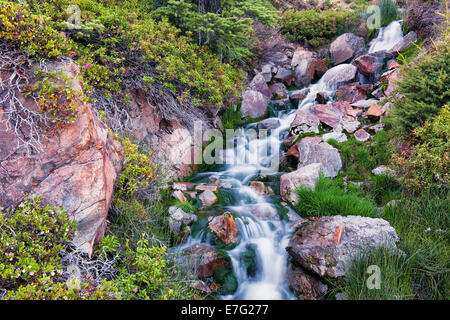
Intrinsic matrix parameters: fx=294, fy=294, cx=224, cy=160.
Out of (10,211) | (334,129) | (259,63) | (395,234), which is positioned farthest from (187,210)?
(259,63)

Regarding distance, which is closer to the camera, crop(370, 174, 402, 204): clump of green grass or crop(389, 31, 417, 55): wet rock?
crop(370, 174, 402, 204): clump of green grass

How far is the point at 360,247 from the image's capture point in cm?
413

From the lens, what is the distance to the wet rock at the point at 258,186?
668 cm

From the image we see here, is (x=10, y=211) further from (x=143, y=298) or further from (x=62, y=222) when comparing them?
(x=143, y=298)

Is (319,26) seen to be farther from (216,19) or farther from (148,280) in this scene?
(148,280)

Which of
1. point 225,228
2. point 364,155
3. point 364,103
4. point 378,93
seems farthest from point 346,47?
point 225,228

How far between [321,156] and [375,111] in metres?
2.11

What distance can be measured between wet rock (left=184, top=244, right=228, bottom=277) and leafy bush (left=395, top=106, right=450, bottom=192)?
365 centimetres

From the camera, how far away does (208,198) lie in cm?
621

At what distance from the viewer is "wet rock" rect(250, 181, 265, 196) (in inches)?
263

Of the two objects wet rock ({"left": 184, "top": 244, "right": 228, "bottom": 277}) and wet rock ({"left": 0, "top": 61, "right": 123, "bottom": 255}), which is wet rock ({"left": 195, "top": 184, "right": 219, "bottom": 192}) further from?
wet rock ({"left": 0, "top": 61, "right": 123, "bottom": 255})

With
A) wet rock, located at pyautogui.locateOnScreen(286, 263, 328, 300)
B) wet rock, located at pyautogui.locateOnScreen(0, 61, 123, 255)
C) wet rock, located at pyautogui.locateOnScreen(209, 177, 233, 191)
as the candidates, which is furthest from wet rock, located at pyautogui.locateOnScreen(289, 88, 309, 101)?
wet rock, located at pyautogui.locateOnScreen(0, 61, 123, 255)

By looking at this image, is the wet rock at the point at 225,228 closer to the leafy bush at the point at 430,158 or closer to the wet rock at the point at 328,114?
the leafy bush at the point at 430,158

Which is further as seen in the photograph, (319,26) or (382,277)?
(319,26)
